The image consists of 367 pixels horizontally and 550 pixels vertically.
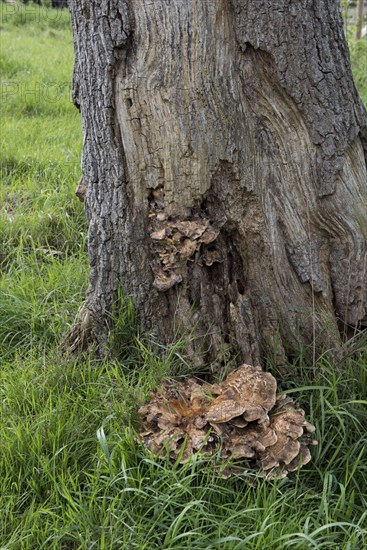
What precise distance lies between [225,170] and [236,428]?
1112 millimetres

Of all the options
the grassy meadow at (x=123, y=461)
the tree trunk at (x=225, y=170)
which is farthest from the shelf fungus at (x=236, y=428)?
the tree trunk at (x=225, y=170)

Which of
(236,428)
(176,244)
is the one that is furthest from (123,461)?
(176,244)

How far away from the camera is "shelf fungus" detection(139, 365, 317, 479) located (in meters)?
2.52

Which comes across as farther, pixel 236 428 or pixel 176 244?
pixel 176 244

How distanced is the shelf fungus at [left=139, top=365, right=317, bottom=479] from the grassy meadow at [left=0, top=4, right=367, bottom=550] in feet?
0.20

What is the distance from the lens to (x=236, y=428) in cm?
259

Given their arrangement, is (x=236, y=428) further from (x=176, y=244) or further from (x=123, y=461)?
(x=176, y=244)

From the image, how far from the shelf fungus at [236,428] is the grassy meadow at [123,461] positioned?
0.06m

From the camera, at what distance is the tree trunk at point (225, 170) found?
2836 mm

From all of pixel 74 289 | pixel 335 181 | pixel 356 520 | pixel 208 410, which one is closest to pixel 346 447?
Result: pixel 356 520

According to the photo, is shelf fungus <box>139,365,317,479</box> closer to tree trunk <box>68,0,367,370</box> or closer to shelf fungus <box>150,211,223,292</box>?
tree trunk <box>68,0,367,370</box>

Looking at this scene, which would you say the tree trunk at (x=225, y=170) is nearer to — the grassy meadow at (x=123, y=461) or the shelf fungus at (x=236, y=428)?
the grassy meadow at (x=123, y=461)

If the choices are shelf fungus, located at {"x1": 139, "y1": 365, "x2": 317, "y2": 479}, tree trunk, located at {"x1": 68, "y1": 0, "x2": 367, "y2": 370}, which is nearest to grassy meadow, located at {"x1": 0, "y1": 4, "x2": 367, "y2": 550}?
shelf fungus, located at {"x1": 139, "y1": 365, "x2": 317, "y2": 479}

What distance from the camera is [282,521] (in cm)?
244
